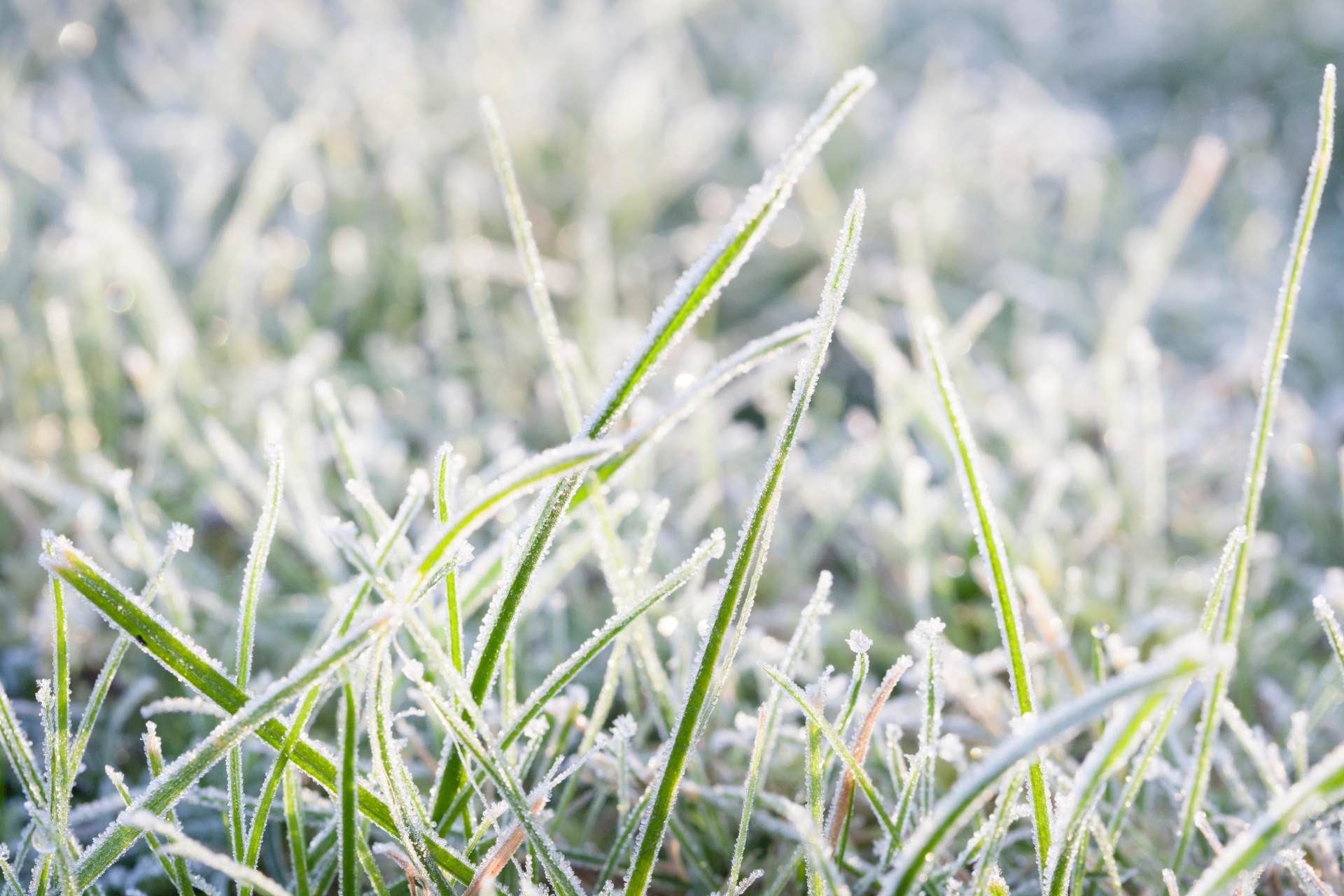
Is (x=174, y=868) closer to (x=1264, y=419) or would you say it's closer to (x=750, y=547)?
(x=750, y=547)

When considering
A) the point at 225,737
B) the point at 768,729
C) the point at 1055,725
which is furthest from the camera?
the point at 768,729

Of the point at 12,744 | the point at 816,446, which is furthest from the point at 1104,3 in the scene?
the point at 12,744

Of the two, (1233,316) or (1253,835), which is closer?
(1253,835)

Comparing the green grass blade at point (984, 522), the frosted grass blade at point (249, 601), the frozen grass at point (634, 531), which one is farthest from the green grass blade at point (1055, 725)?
the frosted grass blade at point (249, 601)

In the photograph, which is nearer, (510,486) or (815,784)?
(510,486)

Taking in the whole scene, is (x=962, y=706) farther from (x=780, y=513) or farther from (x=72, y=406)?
(x=72, y=406)

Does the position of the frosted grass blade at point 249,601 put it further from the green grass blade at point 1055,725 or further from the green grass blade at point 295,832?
the green grass blade at point 1055,725

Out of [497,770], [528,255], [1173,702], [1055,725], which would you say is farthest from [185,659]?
[1173,702]
